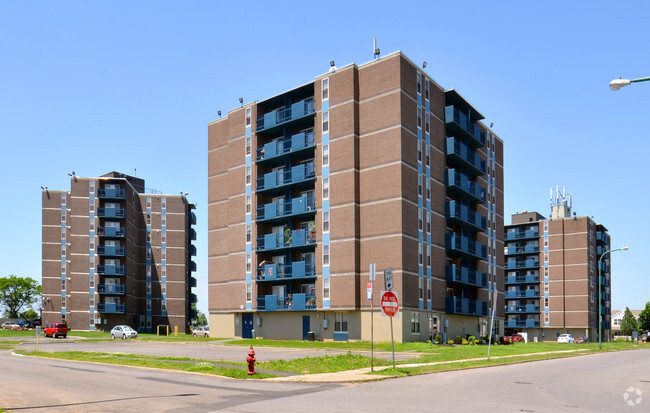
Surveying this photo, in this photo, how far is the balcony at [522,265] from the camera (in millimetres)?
114938

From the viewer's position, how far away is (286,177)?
61.0m

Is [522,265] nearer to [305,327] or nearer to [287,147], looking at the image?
[305,327]

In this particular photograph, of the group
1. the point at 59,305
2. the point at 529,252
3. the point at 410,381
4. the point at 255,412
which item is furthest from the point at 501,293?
the point at 59,305

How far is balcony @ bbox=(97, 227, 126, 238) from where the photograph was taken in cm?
9724

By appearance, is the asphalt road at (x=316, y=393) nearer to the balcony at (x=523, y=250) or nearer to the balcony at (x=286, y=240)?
the balcony at (x=286, y=240)

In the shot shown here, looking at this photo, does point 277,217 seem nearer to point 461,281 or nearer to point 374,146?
point 374,146

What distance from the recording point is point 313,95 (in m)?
61.4

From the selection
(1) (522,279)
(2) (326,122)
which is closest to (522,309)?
(1) (522,279)

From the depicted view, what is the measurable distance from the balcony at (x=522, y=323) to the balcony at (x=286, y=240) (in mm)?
68511

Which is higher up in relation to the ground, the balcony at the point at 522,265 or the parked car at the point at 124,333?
the balcony at the point at 522,265

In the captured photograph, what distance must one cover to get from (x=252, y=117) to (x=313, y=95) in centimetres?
748

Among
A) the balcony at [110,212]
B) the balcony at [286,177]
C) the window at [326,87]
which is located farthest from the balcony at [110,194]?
the window at [326,87]

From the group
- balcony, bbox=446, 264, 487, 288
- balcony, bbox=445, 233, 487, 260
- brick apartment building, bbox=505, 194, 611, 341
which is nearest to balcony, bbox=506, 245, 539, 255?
A: brick apartment building, bbox=505, 194, 611, 341

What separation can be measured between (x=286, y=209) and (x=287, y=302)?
8.74 metres
